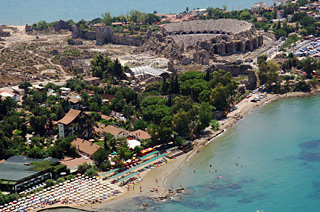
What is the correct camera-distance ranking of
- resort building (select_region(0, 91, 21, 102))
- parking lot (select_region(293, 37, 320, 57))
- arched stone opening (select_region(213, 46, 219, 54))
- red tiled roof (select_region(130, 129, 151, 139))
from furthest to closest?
1. arched stone opening (select_region(213, 46, 219, 54))
2. parking lot (select_region(293, 37, 320, 57))
3. resort building (select_region(0, 91, 21, 102))
4. red tiled roof (select_region(130, 129, 151, 139))

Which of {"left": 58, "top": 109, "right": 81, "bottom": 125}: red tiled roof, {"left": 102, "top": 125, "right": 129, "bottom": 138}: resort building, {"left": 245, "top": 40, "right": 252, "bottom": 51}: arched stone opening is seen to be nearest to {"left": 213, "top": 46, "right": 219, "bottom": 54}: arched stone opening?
{"left": 245, "top": 40, "right": 252, "bottom": 51}: arched stone opening

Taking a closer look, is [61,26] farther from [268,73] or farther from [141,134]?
[141,134]

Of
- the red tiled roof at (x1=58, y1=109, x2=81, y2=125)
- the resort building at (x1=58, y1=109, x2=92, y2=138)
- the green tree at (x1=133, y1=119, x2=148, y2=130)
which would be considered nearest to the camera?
the resort building at (x1=58, y1=109, x2=92, y2=138)

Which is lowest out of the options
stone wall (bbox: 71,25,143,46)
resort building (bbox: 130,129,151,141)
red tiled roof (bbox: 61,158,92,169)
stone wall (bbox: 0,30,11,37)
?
red tiled roof (bbox: 61,158,92,169)

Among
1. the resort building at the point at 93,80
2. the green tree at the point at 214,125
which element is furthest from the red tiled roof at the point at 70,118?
the resort building at the point at 93,80

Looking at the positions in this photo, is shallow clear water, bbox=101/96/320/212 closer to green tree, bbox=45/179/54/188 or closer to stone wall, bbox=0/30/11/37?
green tree, bbox=45/179/54/188

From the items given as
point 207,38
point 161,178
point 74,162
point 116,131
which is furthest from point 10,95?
point 207,38

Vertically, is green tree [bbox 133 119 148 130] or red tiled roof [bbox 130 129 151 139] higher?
green tree [bbox 133 119 148 130]
